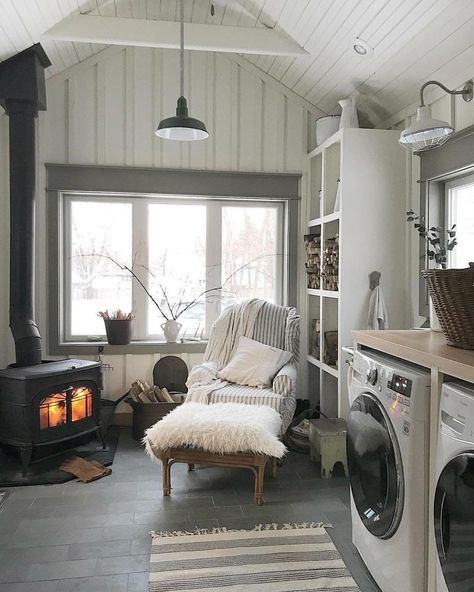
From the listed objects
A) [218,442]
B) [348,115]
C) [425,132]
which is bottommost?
[218,442]

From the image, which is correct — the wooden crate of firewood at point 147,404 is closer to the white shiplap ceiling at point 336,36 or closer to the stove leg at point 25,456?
the stove leg at point 25,456

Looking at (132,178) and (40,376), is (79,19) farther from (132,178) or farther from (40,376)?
(40,376)

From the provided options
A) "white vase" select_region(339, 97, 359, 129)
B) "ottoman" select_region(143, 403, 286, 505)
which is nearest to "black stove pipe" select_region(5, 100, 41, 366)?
"ottoman" select_region(143, 403, 286, 505)

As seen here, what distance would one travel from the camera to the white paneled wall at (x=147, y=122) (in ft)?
13.3

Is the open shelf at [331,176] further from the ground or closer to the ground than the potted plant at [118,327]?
further from the ground

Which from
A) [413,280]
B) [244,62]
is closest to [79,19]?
[244,62]

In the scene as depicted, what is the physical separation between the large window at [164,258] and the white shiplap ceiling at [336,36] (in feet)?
3.47

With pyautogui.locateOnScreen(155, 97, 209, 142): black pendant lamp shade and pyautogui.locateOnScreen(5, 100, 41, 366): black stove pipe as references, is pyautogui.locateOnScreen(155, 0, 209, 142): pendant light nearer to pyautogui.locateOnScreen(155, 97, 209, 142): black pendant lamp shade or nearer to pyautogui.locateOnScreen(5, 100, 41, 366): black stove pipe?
pyautogui.locateOnScreen(155, 97, 209, 142): black pendant lamp shade

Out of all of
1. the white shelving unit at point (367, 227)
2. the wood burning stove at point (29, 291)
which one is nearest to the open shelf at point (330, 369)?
the white shelving unit at point (367, 227)

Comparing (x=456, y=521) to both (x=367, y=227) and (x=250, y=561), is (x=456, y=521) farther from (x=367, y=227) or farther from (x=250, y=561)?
(x=367, y=227)

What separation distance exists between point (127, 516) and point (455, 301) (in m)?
1.94

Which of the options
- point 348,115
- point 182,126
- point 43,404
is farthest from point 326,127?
point 43,404

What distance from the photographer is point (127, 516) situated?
270cm

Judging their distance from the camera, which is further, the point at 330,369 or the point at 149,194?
the point at 149,194
